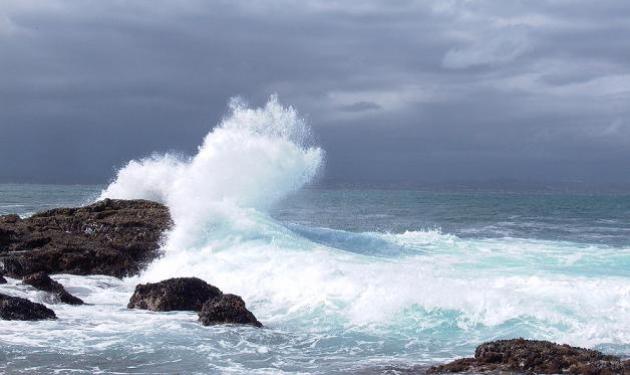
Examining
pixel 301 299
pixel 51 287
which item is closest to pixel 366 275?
pixel 301 299

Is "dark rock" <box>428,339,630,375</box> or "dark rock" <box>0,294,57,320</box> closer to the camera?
"dark rock" <box>428,339,630,375</box>

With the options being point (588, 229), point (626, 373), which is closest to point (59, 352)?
point (626, 373)

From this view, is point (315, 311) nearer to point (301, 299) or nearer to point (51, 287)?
point (301, 299)

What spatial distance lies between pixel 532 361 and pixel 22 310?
25.3 feet

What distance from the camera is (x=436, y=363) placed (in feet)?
33.2

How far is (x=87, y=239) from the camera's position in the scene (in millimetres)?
19422

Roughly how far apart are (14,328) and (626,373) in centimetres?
835

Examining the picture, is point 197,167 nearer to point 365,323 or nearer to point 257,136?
point 257,136

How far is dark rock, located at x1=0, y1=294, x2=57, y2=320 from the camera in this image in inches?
484

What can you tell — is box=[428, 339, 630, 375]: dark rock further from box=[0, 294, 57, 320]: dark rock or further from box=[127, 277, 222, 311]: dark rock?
box=[0, 294, 57, 320]: dark rock

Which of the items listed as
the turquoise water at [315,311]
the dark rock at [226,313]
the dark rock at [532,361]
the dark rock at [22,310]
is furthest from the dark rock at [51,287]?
the dark rock at [532,361]

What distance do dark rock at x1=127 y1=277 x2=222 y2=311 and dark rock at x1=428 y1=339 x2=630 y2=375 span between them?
5.43 metres

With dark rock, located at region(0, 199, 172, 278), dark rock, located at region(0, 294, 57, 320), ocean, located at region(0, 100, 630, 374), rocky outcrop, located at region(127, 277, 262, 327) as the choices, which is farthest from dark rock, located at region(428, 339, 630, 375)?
dark rock, located at region(0, 199, 172, 278)

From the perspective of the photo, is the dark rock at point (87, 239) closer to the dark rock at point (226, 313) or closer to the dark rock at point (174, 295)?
the dark rock at point (174, 295)
